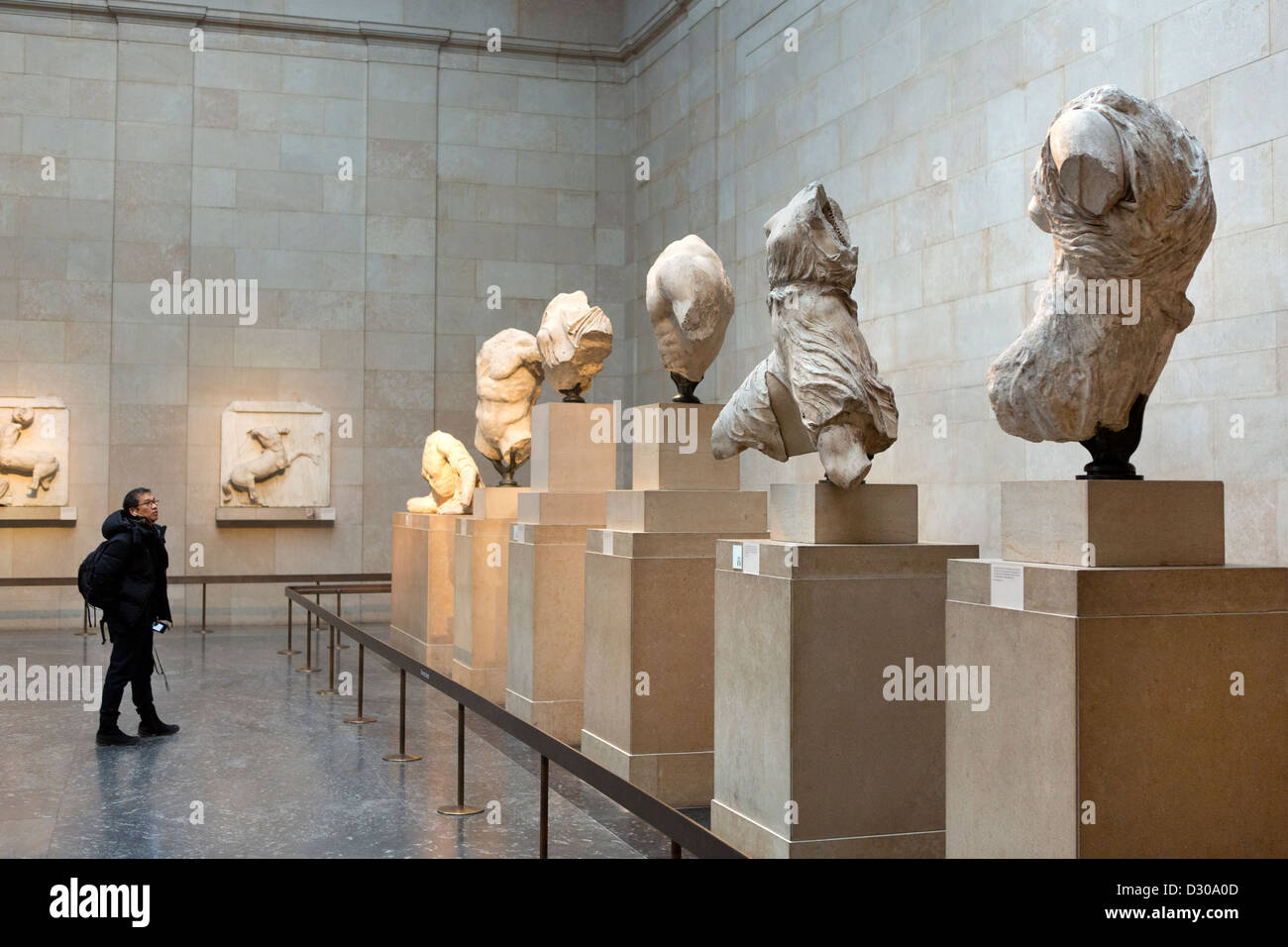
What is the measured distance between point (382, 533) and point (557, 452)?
29.2 feet

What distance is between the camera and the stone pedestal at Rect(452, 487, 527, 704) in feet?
34.2

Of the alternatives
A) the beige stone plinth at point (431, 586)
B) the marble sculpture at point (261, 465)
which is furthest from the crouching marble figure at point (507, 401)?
the marble sculpture at point (261, 465)

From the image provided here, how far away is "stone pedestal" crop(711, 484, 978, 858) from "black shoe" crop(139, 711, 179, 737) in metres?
5.13

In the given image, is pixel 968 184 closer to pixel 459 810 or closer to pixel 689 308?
pixel 689 308

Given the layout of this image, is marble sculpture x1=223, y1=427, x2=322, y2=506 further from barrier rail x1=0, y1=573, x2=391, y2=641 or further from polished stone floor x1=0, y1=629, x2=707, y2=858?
polished stone floor x1=0, y1=629, x2=707, y2=858

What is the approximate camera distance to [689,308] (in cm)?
729

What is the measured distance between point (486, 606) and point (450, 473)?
2822 millimetres

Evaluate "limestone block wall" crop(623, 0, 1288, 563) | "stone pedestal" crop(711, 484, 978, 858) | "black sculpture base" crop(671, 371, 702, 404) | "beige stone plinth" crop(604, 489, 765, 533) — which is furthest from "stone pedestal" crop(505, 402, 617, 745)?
"limestone block wall" crop(623, 0, 1288, 563)

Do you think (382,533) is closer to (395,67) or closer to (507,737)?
(395,67)

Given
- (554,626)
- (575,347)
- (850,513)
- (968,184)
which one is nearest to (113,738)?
(554,626)

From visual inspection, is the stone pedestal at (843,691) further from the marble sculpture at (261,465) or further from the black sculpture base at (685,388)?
the marble sculpture at (261,465)

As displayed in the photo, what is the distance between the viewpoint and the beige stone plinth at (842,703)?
16.8ft

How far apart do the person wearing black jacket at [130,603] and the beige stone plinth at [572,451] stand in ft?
8.98

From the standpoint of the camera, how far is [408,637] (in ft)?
42.7
